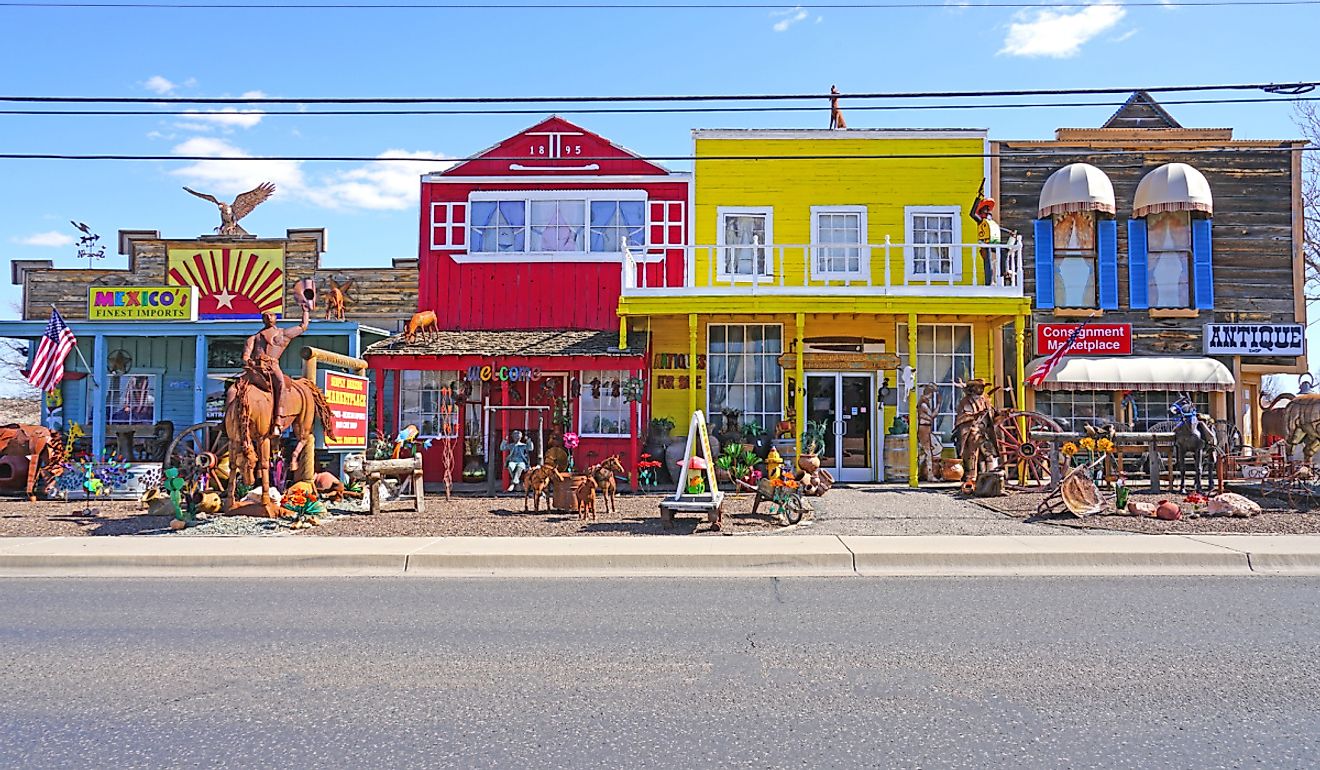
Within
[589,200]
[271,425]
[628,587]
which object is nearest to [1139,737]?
[628,587]

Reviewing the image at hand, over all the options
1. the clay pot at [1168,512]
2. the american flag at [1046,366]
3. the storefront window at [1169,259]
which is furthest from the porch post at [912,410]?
the storefront window at [1169,259]

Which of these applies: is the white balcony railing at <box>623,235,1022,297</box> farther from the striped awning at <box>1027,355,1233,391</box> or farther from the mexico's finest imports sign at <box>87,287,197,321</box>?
the mexico's finest imports sign at <box>87,287,197,321</box>

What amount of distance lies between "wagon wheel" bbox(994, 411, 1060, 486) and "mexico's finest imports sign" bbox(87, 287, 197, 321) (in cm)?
1501

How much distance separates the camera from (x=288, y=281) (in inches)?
851

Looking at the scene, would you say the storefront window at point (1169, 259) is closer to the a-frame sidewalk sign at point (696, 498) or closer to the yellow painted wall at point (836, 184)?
the yellow painted wall at point (836, 184)

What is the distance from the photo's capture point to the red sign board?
18781 millimetres

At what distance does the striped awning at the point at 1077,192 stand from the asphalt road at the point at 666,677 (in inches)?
468

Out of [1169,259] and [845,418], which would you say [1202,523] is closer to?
[845,418]

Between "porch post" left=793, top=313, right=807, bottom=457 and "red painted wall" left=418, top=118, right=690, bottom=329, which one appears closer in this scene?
"porch post" left=793, top=313, right=807, bottom=457

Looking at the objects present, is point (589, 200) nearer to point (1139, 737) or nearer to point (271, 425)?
point (271, 425)

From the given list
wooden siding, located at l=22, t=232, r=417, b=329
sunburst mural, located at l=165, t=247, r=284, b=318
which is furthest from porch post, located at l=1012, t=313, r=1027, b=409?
sunburst mural, located at l=165, t=247, r=284, b=318

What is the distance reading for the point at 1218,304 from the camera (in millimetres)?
18984

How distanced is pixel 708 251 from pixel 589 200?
2.69 meters

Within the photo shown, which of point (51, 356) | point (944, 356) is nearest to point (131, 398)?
point (51, 356)
